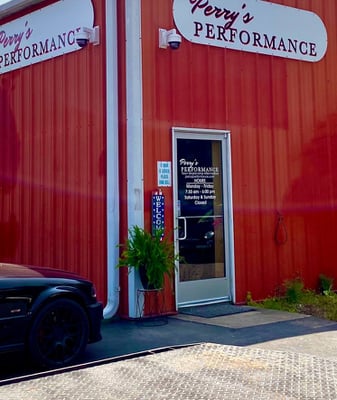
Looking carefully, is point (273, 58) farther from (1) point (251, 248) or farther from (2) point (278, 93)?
(1) point (251, 248)

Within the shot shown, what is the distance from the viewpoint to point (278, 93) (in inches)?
387

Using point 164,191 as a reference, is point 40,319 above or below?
below

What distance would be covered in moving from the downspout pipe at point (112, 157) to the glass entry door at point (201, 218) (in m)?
0.90

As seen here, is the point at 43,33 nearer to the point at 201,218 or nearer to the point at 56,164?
the point at 56,164

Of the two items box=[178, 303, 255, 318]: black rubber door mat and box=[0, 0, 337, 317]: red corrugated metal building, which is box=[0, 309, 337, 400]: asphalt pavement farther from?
box=[0, 0, 337, 317]: red corrugated metal building

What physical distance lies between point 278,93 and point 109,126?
10.2 ft

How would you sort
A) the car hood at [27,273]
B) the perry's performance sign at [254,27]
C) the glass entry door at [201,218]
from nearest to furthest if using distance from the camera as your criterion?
the car hood at [27,273], the glass entry door at [201,218], the perry's performance sign at [254,27]

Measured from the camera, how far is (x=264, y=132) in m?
9.61

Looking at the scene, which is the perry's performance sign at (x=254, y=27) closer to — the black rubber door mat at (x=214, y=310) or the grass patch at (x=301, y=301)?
the grass patch at (x=301, y=301)

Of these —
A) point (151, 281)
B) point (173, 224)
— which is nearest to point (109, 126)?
point (173, 224)

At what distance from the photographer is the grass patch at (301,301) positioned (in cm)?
867

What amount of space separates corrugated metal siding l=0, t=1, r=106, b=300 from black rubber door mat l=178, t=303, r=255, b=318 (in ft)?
4.17

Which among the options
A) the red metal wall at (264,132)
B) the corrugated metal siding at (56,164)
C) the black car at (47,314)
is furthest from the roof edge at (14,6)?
the black car at (47,314)

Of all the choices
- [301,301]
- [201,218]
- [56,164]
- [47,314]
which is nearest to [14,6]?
[56,164]
